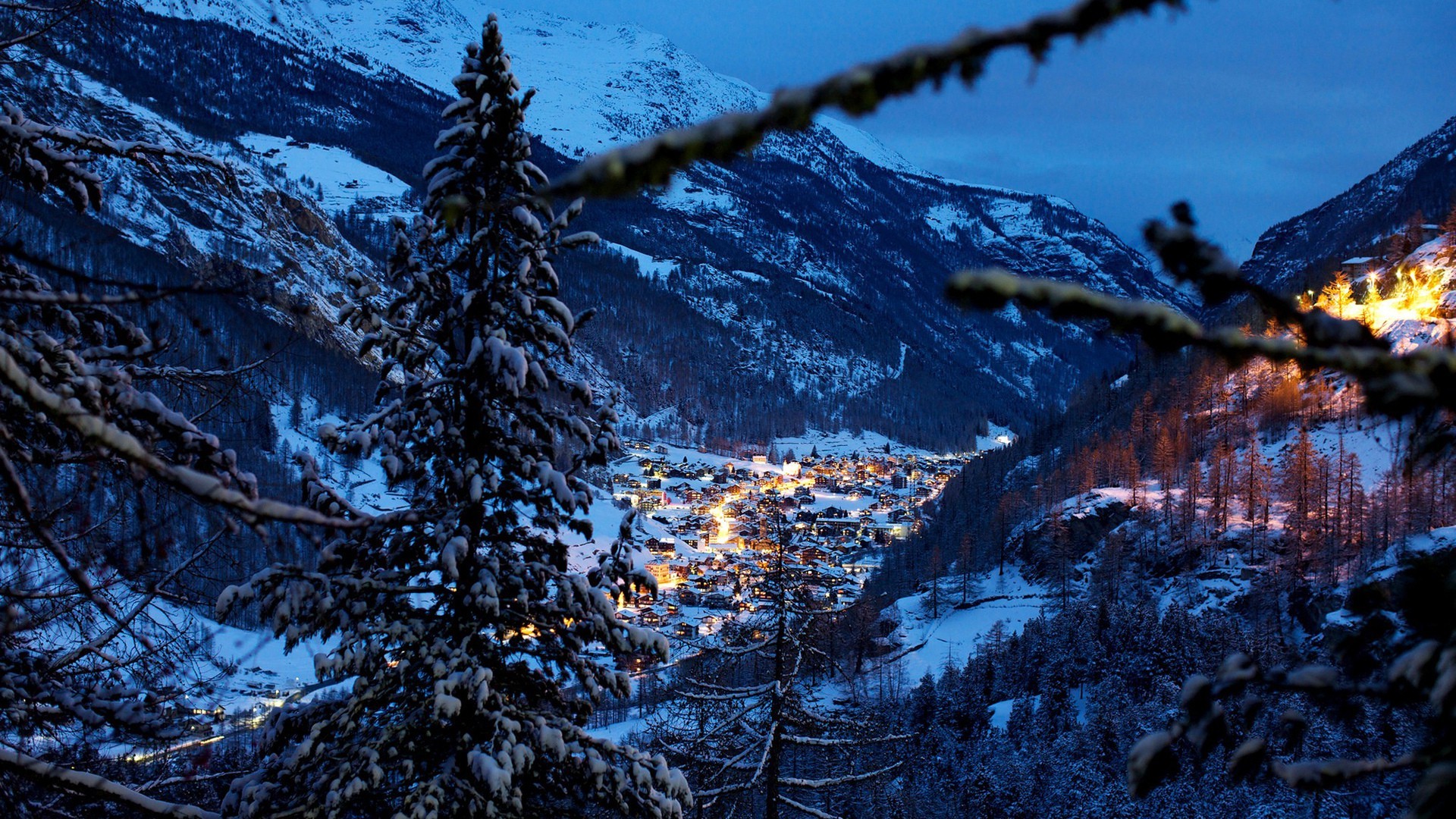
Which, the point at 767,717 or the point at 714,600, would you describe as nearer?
the point at 767,717

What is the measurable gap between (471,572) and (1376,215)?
17223 cm

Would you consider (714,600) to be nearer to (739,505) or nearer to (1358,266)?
(739,505)

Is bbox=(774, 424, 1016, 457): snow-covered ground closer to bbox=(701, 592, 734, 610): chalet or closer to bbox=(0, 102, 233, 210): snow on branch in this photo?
bbox=(701, 592, 734, 610): chalet

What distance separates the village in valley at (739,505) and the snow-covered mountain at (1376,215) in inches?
2042

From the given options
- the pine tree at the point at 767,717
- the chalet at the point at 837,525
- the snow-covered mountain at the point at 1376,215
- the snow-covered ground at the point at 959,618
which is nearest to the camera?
the pine tree at the point at 767,717

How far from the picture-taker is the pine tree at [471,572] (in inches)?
260

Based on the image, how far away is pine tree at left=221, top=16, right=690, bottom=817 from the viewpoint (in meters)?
6.60

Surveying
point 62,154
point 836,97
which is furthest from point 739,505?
point 836,97

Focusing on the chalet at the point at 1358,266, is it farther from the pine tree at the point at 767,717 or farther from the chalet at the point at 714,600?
the pine tree at the point at 767,717

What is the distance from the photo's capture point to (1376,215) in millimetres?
132875

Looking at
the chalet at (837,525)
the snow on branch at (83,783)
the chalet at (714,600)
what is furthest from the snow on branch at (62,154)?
the chalet at (837,525)

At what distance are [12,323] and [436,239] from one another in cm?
373

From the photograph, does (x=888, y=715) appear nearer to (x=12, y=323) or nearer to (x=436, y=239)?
(x=436, y=239)

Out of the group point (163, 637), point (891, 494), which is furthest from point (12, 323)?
point (891, 494)
